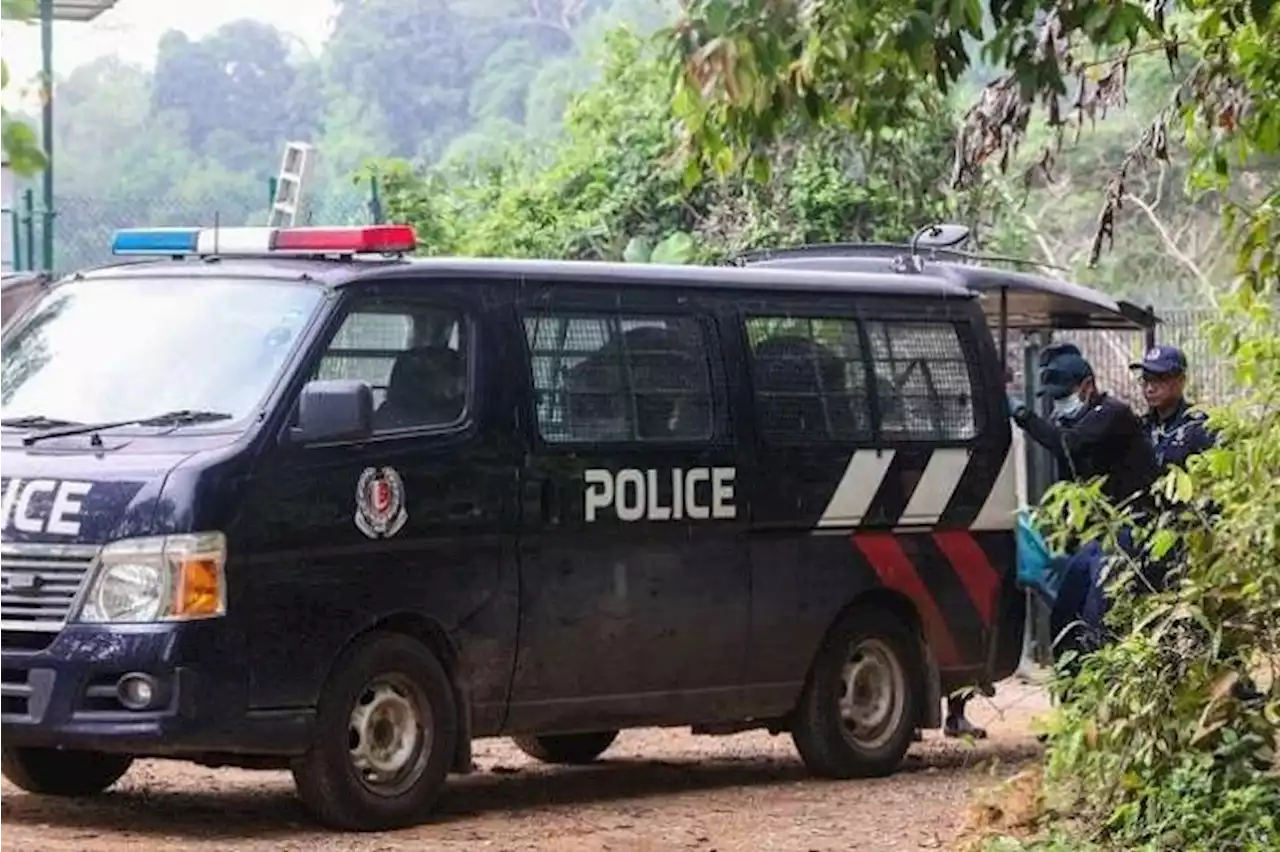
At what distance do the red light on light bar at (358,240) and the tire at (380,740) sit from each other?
1.41 m

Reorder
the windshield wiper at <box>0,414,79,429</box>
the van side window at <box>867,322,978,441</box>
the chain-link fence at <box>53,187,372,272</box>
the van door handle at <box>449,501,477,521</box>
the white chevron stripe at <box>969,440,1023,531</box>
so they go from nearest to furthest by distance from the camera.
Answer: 1. the windshield wiper at <box>0,414,79,429</box>
2. the van door handle at <box>449,501,477,521</box>
3. the van side window at <box>867,322,978,441</box>
4. the white chevron stripe at <box>969,440,1023,531</box>
5. the chain-link fence at <box>53,187,372,272</box>

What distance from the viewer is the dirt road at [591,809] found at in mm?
9047

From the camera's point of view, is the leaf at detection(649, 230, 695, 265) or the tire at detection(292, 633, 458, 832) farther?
the leaf at detection(649, 230, 695, 265)

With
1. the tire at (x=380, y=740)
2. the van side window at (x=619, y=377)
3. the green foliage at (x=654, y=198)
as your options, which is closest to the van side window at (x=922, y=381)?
the van side window at (x=619, y=377)

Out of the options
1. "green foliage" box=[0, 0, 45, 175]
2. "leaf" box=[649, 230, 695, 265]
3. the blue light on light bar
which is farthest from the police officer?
"leaf" box=[649, 230, 695, 265]

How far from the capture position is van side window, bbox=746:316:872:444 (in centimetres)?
1084

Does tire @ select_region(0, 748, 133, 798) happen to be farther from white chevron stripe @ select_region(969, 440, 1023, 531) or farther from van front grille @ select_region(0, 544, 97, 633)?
white chevron stripe @ select_region(969, 440, 1023, 531)

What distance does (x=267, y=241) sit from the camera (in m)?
9.78

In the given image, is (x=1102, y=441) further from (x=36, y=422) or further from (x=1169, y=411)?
(x=36, y=422)

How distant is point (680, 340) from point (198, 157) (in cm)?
3579

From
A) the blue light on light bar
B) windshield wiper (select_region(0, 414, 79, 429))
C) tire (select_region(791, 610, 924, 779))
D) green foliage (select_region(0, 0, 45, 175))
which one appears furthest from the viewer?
tire (select_region(791, 610, 924, 779))

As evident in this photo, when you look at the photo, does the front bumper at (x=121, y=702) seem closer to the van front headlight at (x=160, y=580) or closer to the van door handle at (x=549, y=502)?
the van front headlight at (x=160, y=580)

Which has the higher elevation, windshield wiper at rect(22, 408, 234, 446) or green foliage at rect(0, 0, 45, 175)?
green foliage at rect(0, 0, 45, 175)

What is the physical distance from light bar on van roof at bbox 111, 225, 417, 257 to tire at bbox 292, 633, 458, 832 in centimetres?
142
